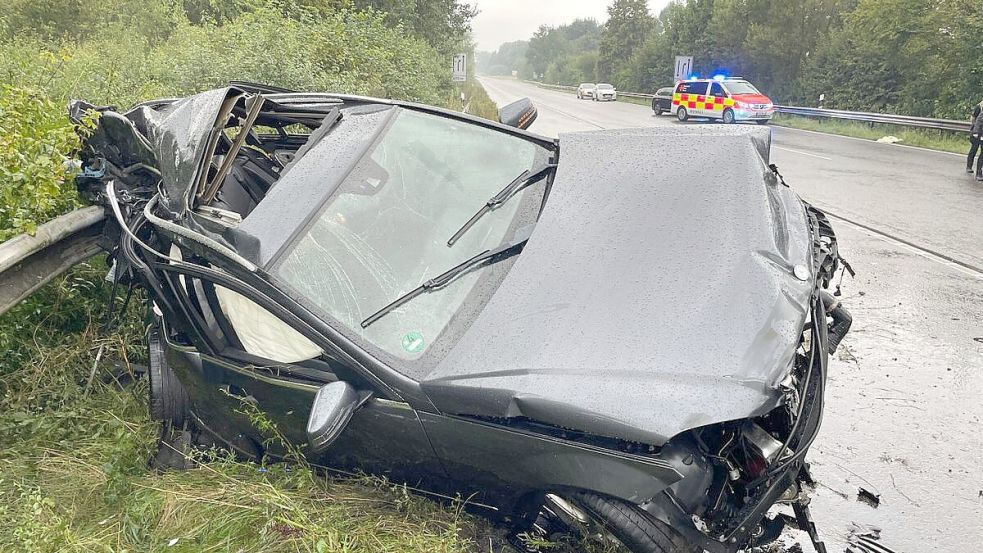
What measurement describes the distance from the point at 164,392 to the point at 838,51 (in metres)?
28.3

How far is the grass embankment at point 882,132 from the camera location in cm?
1456

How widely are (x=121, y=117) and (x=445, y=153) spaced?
1936 mm

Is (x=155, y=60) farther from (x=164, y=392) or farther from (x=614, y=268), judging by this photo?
(x=614, y=268)

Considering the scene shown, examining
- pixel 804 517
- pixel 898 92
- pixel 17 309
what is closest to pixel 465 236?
pixel 804 517

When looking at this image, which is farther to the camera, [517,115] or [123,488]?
[517,115]

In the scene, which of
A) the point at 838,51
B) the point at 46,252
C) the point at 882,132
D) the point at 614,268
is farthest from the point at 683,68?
the point at 614,268

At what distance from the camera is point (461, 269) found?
2.63m

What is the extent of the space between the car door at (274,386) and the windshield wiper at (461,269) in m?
0.25

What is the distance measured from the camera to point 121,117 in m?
3.79

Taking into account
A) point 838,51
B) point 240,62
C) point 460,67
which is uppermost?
point 838,51

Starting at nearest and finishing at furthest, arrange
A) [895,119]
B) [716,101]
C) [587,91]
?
[895,119], [716,101], [587,91]

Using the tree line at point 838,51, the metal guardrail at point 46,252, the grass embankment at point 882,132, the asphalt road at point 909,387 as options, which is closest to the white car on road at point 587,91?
the tree line at point 838,51

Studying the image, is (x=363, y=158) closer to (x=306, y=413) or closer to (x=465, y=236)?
(x=465, y=236)

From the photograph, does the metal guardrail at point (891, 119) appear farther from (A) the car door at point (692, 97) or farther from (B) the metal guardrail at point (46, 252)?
(B) the metal guardrail at point (46, 252)
